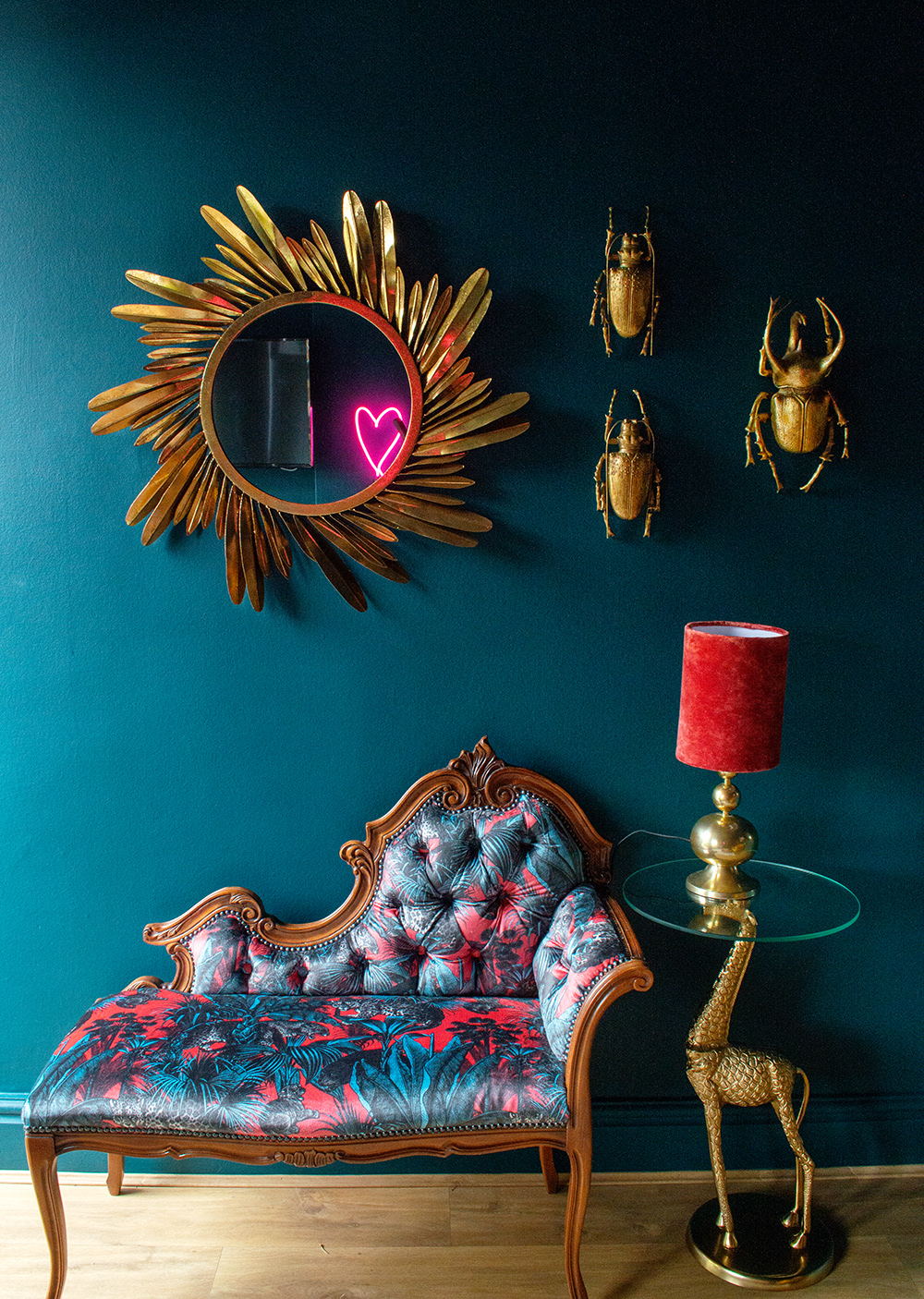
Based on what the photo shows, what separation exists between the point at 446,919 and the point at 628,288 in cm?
149

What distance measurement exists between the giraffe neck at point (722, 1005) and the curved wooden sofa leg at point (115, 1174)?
1.37 metres

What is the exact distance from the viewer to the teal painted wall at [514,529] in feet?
6.66

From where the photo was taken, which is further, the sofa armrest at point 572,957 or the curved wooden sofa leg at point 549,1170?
the curved wooden sofa leg at point 549,1170

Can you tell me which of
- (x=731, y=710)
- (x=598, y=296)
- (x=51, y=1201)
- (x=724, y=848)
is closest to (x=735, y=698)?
(x=731, y=710)

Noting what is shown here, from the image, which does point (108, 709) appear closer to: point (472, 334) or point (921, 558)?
point (472, 334)

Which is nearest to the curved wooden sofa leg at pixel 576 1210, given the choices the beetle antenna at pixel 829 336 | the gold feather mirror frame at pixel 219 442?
the gold feather mirror frame at pixel 219 442

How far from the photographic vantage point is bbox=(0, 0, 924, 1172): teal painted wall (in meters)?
2.03

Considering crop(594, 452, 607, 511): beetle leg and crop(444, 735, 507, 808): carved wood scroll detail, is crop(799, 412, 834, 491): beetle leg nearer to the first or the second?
crop(594, 452, 607, 511): beetle leg

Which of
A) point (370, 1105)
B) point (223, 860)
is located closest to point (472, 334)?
point (223, 860)

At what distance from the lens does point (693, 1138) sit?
2277mm

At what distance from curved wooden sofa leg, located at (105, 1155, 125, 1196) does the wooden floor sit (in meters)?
0.02

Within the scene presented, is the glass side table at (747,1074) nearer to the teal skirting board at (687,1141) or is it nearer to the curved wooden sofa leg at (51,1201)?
the teal skirting board at (687,1141)

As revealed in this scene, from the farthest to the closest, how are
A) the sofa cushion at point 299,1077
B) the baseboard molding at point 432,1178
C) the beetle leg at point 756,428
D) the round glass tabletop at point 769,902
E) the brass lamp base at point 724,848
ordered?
1. the baseboard molding at point 432,1178
2. the beetle leg at point 756,428
3. the brass lamp base at point 724,848
4. the round glass tabletop at point 769,902
5. the sofa cushion at point 299,1077

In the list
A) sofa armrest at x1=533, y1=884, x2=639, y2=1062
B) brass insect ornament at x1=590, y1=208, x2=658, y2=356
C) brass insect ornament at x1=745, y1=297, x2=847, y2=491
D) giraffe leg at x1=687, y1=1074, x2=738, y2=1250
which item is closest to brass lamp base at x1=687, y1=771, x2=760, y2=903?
sofa armrest at x1=533, y1=884, x2=639, y2=1062
